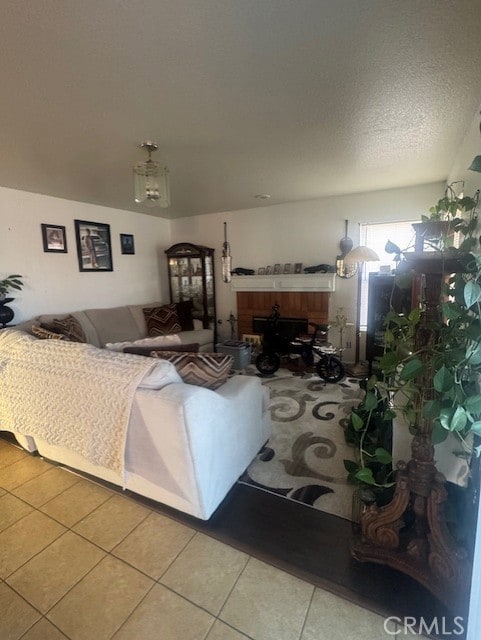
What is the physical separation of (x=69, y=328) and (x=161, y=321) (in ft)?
4.66

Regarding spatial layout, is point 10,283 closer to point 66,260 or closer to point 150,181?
point 66,260

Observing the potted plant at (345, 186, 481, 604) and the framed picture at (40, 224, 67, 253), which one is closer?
the potted plant at (345, 186, 481, 604)

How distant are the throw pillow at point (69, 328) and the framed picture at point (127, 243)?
4.91 feet

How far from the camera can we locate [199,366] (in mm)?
1788

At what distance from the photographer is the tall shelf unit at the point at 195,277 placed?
196 inches

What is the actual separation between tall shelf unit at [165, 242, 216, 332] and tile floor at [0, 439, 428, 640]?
3519 mm

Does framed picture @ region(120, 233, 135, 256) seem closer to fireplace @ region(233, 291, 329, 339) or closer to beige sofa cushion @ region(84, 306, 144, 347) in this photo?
beige sofa cushion @ region(84, 306, 144, 347)

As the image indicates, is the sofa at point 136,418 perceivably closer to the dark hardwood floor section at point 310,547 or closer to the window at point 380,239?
the dark hardwood floor section at point 310,547

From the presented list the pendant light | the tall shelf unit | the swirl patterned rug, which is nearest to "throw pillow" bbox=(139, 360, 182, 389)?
the swirl patterned rug

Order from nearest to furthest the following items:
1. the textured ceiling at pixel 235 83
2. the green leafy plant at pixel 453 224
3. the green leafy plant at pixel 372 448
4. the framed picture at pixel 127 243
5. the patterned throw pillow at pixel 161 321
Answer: the textured ceiling at pixel 235 83
the green leafy plant at pixel 372 448
the green leafy plant at pixel 453 224
the patterned throw pillow at pixel 161 321
the framed picture at pixel 127 243

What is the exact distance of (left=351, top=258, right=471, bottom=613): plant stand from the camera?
3.95 ft

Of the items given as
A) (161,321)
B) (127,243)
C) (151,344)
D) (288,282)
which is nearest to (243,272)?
(288,282)

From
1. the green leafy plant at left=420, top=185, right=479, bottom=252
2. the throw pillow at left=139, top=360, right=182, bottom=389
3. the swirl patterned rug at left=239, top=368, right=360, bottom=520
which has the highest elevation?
the green leafy plant at left=420, top=185, right=479, bottom=252

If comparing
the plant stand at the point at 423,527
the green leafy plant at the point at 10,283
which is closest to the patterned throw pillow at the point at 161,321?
the green leafy plant at the point at 10,283
